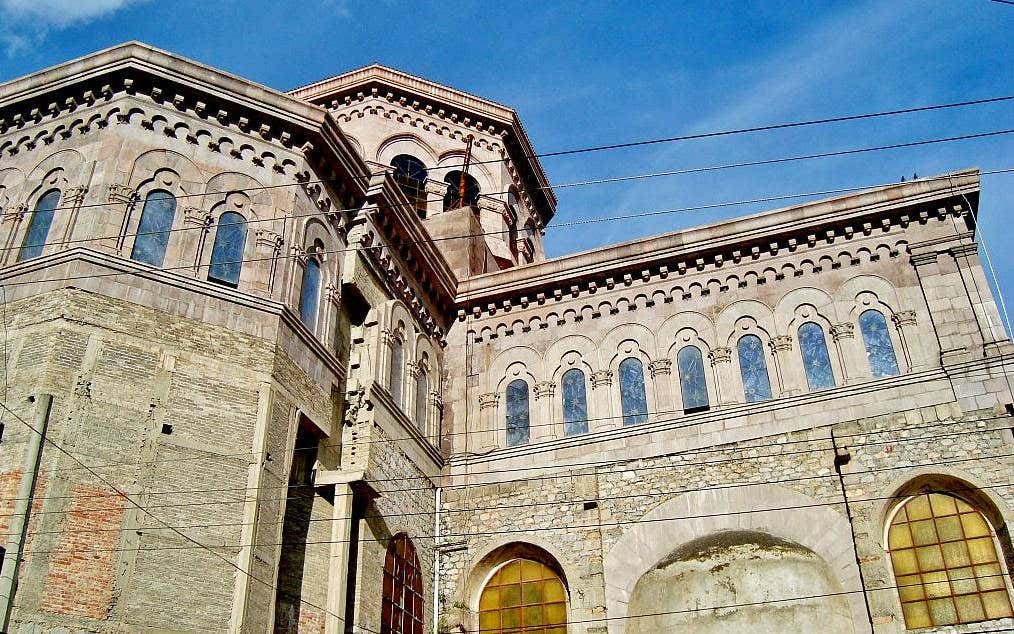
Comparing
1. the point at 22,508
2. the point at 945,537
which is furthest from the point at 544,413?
the point at 22,508

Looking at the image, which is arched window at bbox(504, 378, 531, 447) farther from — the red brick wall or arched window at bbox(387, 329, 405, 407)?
the red brick wall

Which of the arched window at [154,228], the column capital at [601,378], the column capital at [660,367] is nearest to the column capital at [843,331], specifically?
the column capital at [660,367]

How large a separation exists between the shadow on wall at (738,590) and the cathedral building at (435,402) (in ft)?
0.15

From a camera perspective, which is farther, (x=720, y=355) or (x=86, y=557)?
(x=720, y=355)

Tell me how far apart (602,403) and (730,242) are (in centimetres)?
380

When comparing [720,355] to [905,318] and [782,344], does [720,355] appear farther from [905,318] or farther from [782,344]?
[905,318]

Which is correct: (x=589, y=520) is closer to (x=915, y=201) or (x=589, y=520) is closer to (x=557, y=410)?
(x=557, y=410)

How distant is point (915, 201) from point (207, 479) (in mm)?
12650

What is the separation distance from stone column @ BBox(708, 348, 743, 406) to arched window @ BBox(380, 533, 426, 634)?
5.93 metres

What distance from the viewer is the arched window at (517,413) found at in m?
18.1

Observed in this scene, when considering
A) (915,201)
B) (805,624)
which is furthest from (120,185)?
(915,201)

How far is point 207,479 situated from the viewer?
12.5 metres

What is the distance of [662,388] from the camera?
1753 centimetres

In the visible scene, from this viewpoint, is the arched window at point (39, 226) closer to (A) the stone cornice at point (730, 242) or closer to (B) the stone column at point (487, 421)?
(A) the stone cornice at point (730, 242)
